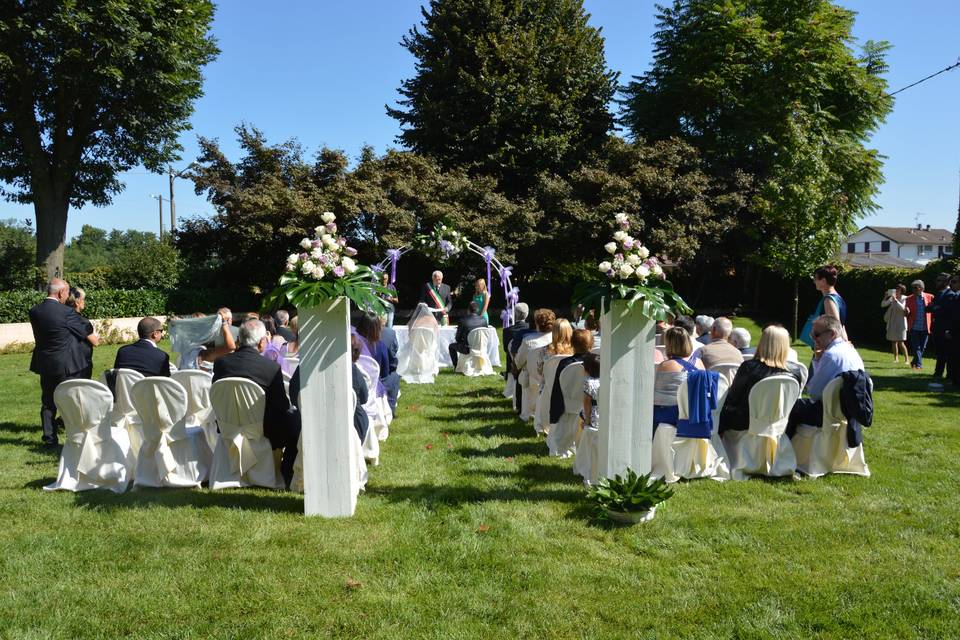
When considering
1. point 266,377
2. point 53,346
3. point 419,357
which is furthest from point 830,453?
point 53,346

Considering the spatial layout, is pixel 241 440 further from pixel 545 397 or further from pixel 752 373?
pixel 752 373

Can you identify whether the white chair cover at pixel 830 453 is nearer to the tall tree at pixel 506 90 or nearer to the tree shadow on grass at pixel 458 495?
the tree shadow on grass at pixel 458 495

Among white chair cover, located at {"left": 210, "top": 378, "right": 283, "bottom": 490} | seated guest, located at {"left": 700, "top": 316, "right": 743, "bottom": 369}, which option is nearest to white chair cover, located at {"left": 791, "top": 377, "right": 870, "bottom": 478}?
seated guest, located at {"left": 700, "top": 316, "right": 743, "bottom": 369}

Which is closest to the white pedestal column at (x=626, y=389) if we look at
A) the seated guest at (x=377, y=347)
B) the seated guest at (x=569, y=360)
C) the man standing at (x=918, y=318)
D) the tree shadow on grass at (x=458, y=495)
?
the tree shadow on grass at (x=458, y=495)

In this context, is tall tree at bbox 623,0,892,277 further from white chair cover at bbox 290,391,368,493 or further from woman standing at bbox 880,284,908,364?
white chair cover at bbox 290,391,368,493

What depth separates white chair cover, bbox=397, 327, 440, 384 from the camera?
1206 centimetres

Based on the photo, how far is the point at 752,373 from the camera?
6.13m

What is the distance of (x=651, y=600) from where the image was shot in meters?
3.90

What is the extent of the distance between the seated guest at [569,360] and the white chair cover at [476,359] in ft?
17.8

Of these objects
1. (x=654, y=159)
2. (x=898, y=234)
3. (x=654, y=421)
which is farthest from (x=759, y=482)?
(x=898, y=234)

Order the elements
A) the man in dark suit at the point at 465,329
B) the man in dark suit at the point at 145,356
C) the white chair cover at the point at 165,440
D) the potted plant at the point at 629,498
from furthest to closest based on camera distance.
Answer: the man in dark suit at the point at 465,329 < the man in dark suit at the point at 145,356 < the white chair cover at the point at 165,440 < the potted plant at the point at 629,498

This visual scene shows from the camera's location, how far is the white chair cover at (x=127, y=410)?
235 inches

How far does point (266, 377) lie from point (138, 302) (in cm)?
1956

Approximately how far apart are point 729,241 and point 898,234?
72433 mm
